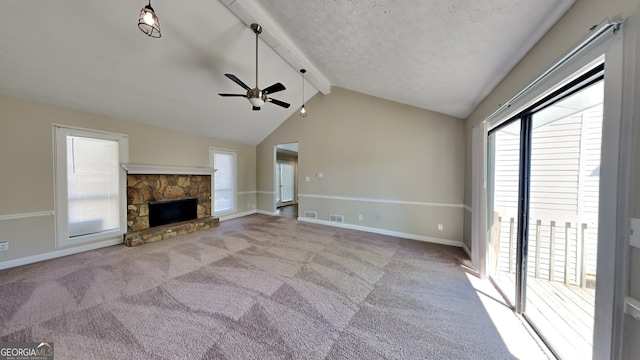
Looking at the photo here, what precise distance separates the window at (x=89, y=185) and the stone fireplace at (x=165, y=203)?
0.20 metres

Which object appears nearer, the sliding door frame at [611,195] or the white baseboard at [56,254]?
the sliding door frame at [611,195]

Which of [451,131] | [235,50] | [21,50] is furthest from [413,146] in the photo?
[21,50]

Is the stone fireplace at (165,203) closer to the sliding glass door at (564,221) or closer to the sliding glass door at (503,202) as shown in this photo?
the sliding glass door at (503,202)

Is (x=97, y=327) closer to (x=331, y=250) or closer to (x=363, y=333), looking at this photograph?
(x=363, y=333)

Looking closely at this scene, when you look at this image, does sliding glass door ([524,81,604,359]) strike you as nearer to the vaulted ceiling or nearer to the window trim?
the vaulted ceiling

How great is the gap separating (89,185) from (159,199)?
3.52ft

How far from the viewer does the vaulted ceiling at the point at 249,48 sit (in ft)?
5.44

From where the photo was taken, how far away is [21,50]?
7.57 feet

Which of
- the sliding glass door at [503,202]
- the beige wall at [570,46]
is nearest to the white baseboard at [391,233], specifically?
the sliding glass door at [503,202]

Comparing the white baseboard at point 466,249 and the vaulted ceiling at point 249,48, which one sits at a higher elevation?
the vaulted ceiling at point 249,48

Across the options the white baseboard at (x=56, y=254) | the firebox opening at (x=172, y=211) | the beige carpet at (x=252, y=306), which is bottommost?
the beige carpet at (x=252, y=306)

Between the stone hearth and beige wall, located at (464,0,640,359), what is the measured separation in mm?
5695

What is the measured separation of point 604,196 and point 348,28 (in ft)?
7.75

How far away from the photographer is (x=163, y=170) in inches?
173
